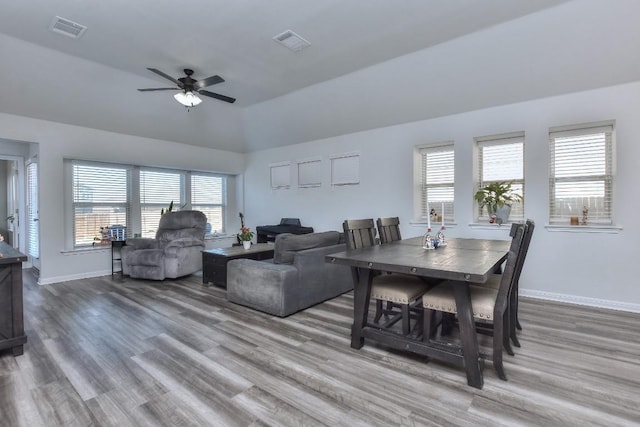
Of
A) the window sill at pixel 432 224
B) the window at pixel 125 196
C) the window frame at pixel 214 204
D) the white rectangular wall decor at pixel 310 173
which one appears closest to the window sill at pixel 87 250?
the window at pixel 125 196

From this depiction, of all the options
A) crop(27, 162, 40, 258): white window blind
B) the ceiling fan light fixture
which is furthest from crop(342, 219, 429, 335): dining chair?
crop(27, 162, 40, 258): white window blind

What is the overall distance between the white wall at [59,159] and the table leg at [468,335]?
5851 millimetres

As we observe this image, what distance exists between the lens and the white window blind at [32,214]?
18.4ft

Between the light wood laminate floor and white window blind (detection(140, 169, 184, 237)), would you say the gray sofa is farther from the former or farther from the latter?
white window blind (detection(140, 169, 184, 237))

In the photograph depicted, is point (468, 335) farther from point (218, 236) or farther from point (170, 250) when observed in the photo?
point (218, 236)

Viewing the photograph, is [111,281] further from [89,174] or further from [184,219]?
[89,174]

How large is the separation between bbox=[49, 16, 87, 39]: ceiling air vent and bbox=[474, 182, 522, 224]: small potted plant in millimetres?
5184

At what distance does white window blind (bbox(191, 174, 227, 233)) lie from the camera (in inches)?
281

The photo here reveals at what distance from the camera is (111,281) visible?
508 cm

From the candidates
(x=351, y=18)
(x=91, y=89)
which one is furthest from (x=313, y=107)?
(x=91, y=89)

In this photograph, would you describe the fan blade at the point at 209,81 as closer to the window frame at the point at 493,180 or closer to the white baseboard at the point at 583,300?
the window frame at the point at 493,180

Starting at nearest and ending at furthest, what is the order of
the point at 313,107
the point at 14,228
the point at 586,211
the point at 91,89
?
1. the point at 586,211
2. the point at 91,89
3. the point at 313,107
4. the point at 14,228

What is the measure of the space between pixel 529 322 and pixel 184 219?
5163 millimetres

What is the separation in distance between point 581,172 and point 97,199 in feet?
24.4
